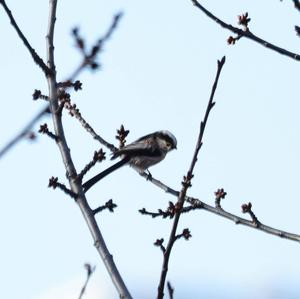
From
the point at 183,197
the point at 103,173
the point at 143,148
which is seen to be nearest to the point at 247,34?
the point at 183,197

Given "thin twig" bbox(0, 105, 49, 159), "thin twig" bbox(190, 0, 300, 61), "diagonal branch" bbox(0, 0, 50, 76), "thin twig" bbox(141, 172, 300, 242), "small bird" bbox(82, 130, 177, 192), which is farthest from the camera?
"small bird" bbox(82, 130, 177, 192)

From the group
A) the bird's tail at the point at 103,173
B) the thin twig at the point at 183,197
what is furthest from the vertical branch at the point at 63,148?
the bird's tail at the point at 103,173

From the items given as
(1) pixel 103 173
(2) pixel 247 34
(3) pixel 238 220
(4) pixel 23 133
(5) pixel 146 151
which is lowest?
Result: (4) pixel 23 133

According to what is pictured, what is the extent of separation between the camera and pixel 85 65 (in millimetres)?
3221

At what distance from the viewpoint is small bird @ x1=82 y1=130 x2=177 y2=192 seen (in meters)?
11.1

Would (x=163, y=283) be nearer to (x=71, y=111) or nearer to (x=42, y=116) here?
(x=42, y=116)

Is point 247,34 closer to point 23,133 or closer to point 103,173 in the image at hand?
point 23,133

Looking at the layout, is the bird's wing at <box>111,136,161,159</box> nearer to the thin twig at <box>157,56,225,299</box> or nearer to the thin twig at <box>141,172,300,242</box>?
the thin twig at <box>141,172,300,242</box>

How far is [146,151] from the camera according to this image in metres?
12.8

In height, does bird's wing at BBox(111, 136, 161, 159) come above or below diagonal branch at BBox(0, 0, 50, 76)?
above

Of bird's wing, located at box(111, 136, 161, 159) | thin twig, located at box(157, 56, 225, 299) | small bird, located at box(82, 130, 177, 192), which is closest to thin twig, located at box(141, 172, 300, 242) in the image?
thin twig, located at box(157, 56, 225, 299)

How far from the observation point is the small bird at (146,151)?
11086 millimetres

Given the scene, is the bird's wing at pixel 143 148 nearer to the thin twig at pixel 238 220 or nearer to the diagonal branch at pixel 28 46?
the thin twig at pixel 238 220

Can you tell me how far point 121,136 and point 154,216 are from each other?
2.51 m
